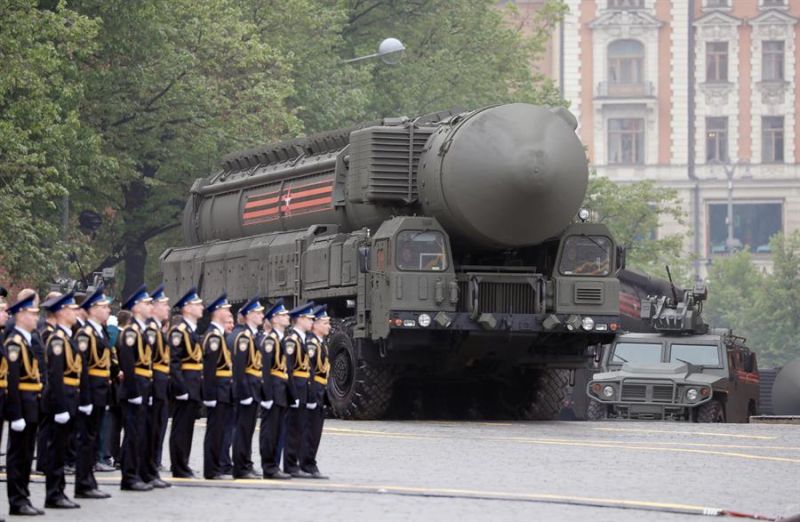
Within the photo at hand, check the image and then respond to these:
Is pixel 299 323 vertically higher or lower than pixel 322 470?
higher

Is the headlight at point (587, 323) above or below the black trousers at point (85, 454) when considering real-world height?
above

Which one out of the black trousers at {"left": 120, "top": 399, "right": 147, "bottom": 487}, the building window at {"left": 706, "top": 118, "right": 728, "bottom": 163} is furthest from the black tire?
the building window at {"left": 706, "top": 118, "right": 728, "bottom": 163}

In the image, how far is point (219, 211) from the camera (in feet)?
124

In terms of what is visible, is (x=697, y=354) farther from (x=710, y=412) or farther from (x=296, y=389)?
(x=296, y=389)

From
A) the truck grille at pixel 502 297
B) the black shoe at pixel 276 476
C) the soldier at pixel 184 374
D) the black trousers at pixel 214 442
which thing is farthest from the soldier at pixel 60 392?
the truck grille at pixel 502 297

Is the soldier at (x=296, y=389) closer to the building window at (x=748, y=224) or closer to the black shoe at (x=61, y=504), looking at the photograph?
the black shoe at (x=61, y=504)

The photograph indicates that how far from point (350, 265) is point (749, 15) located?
8573 cm

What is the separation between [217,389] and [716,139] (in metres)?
95.5

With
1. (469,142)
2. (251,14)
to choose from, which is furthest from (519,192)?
(251,14)

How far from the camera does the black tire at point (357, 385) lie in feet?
100

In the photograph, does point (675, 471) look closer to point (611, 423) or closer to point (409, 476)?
point (409, 476)

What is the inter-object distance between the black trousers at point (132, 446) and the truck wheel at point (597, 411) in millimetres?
16792

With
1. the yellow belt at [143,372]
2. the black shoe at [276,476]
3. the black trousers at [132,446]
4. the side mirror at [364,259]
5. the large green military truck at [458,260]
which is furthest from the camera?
the side mirror at [364,259]

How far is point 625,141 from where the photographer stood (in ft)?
376
